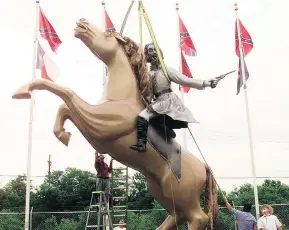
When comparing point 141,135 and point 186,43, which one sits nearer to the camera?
point 141,135

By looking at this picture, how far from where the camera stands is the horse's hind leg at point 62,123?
426 cm

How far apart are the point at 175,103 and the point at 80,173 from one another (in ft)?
100

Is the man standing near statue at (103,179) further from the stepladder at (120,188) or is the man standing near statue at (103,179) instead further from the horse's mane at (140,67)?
the horse's mane at (140,67)

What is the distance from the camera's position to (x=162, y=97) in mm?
4656

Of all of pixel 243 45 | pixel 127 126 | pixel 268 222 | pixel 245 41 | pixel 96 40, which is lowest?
pixel 268 222

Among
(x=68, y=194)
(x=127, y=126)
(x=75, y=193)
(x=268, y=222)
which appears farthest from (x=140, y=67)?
(x=68, y=194)

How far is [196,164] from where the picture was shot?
475 centimetres

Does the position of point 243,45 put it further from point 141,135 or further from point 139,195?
point 139,195

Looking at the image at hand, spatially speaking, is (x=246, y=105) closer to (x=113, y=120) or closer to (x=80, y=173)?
(x=113, y=120)

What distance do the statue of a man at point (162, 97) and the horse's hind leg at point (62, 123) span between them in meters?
0.68

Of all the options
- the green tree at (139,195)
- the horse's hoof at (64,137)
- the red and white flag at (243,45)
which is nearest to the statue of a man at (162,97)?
the horse's hoof at (64,137)

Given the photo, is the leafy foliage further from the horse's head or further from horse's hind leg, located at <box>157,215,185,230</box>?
the horse's head

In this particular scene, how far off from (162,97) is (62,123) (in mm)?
1128

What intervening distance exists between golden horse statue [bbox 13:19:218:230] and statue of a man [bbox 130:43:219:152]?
0.31ft
